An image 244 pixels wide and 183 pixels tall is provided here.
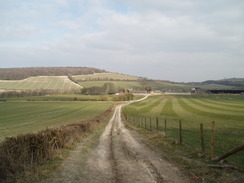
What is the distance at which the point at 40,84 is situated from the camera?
14612cm

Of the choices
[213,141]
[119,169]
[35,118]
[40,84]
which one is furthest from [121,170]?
[40,84]

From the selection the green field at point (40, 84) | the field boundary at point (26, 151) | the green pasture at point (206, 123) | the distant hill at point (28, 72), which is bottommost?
the green pasture at point (206, 123)

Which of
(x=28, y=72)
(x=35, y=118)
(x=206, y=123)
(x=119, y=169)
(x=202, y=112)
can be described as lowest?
(x=35, y=118)

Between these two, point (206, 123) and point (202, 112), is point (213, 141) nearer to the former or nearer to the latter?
point (206, 123)

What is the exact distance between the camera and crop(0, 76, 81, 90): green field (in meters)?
135

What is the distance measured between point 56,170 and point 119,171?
2491 millimetres

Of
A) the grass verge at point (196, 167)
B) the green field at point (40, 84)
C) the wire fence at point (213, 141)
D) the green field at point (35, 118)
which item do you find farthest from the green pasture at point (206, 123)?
the green field at point (40, 84)

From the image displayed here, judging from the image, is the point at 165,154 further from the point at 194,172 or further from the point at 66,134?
the point at 66,134

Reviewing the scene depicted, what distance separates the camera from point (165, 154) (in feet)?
38.0

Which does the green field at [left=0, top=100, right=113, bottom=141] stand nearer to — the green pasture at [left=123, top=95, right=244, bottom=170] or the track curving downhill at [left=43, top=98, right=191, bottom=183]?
the green pasture at [left=123, top=95, right=244, bottom=170]

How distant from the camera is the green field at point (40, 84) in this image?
135 meters

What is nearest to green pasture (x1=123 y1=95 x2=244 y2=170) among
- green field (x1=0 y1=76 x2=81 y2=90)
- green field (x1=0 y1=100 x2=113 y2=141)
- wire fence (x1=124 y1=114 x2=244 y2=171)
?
wire fence (x1=124 y1=114 x2=244 y2=171)

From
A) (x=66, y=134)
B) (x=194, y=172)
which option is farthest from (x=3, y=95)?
(x=194, y=172)

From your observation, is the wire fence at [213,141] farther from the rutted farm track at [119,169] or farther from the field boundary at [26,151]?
the field boundary at [26,151]
